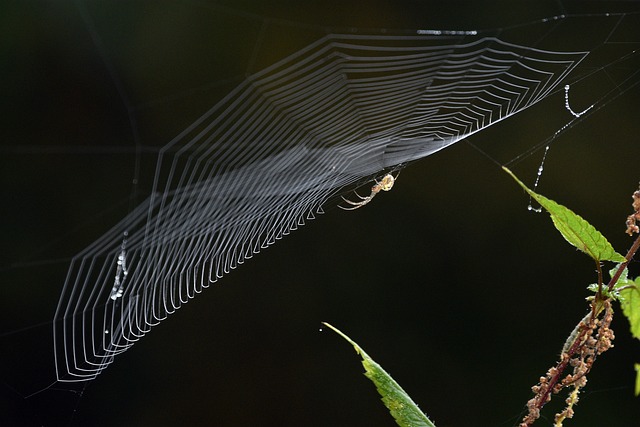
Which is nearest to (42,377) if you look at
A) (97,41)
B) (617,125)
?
(97,41)

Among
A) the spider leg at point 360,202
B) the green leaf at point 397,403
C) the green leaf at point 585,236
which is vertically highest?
the spider leg at point 360,202

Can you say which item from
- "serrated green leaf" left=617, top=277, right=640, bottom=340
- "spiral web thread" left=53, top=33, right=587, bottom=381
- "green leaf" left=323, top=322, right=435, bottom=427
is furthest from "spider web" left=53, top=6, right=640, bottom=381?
"serrated green leaf" left=617, top=277, right=640, bottom=340

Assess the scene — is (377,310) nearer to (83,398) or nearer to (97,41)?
(83,398)

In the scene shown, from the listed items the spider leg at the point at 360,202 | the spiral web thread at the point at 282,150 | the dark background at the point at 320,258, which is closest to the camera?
the spiral web thread at the point at 282,150

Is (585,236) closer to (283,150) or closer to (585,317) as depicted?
(585,317)

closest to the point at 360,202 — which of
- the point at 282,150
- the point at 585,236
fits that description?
the point at 282,150

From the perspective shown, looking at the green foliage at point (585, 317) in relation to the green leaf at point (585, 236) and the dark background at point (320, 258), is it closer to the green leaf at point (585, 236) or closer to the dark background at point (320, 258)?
the green leaf at point (585, 236)

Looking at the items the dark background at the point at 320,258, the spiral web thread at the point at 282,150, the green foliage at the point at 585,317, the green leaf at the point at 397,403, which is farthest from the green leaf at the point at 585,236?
the dark background at the point at 320,258

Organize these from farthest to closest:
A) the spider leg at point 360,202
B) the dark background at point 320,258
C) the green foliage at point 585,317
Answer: the dark background at point 320,258 → the spider leg at point 360,202 → the green foliage at point 585,317

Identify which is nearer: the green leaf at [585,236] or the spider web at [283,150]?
the green leaf at [585,236]

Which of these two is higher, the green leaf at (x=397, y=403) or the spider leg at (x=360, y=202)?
the spider leg at (x=360, y=202)
